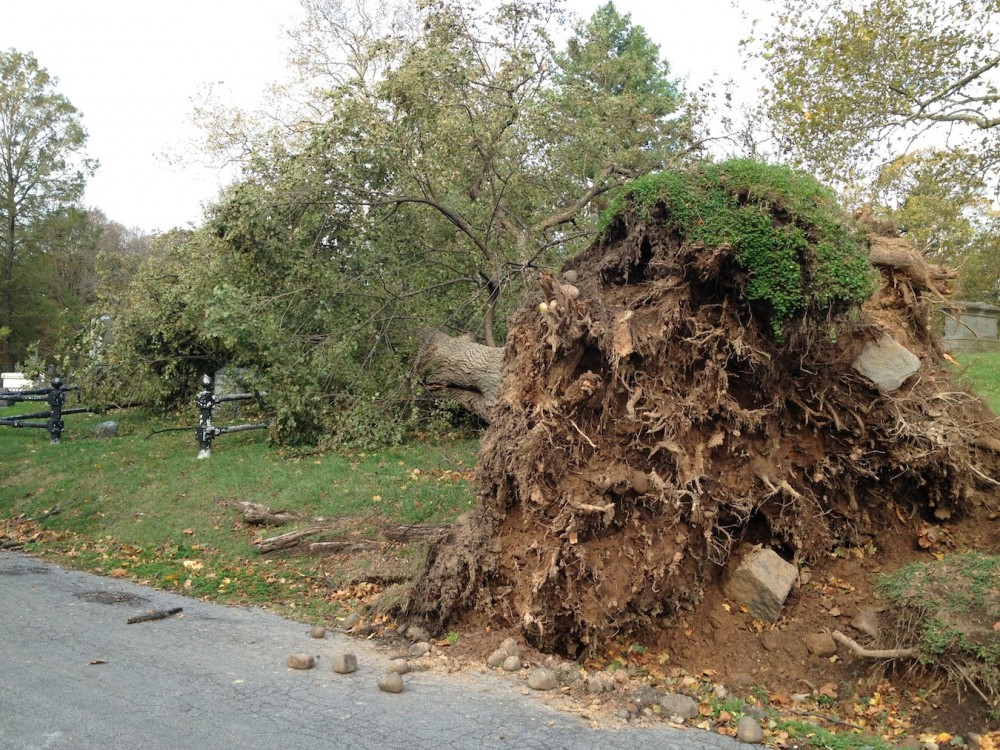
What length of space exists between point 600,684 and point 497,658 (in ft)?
2.68

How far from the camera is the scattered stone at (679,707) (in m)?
4.88

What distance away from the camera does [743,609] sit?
6.36 metres

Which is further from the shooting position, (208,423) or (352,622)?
(208,423)

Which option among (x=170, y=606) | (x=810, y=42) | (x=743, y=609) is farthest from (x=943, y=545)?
(x=810, y=42)

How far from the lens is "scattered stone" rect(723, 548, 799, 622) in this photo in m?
6.27

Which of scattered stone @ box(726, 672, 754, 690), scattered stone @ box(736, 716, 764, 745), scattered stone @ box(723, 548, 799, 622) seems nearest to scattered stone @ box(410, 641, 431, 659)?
scattered stone @ box(726, 672, 754, 690)

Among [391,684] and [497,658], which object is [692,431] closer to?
[497,658]

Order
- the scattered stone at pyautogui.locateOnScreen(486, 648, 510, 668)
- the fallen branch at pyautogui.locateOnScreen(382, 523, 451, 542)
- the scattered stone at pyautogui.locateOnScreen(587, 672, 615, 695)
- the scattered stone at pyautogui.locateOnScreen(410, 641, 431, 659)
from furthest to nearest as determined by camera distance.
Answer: the fallen branch at pyautogui.locateOnScreen(382, 523, 451, 542) → the scattered stone at pyautogui.locateOnScreen(410, 641, 431, 659) → the scattered stone at pyautogui.locateOnScreen(486, 648, 510, 668) → the scattered stone at pyautogui.locateOnScreen(587, 672, 615, 695)

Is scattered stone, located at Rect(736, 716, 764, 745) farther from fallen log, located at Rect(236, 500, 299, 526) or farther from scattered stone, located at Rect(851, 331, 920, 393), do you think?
fallen log, located at Rect(236, 500, 299, 526)

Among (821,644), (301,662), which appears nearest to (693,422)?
(821,644)

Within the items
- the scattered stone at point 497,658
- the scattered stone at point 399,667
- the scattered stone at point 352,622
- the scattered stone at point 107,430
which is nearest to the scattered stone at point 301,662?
the scattered stone at point 399,667

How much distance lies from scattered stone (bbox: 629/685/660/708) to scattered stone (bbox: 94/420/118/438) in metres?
13.3

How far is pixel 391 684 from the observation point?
5066mm

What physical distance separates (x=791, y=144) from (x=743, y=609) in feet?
33.1
